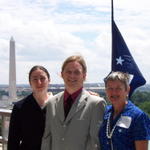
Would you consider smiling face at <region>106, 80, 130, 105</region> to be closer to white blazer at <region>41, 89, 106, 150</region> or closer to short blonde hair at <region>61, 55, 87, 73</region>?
white blazer at <region>41, 89, 106, 150</region>

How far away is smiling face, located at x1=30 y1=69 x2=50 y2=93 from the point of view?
4.04m

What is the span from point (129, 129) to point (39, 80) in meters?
1.14

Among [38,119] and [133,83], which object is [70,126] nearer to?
[38,119]

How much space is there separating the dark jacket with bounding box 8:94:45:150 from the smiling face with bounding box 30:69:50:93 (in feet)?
0.46

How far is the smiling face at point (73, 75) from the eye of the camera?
11.9 feet

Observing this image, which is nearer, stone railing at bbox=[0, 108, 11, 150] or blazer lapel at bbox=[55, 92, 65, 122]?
blazer lapel at bbox=[55, 92, 65, 122]

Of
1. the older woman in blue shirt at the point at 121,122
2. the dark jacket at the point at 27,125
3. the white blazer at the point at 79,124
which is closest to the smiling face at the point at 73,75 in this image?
the white blazer at the point at 79,124

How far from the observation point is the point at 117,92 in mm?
3371

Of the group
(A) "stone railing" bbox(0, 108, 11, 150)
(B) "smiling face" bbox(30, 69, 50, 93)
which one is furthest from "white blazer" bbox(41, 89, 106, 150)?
(A) "stone railing" bbox(0, 108, 11, 150)

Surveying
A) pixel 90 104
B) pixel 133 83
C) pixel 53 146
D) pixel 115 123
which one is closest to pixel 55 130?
pixel 53 146

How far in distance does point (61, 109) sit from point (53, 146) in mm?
323

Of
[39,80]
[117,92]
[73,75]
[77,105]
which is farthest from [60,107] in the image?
[117,92]

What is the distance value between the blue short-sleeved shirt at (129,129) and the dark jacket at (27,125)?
87 centimetres

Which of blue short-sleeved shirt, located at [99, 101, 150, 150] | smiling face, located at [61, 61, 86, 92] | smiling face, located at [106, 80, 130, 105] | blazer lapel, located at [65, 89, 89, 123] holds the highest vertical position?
smiling face, located at [61, 61, 86, 92]
